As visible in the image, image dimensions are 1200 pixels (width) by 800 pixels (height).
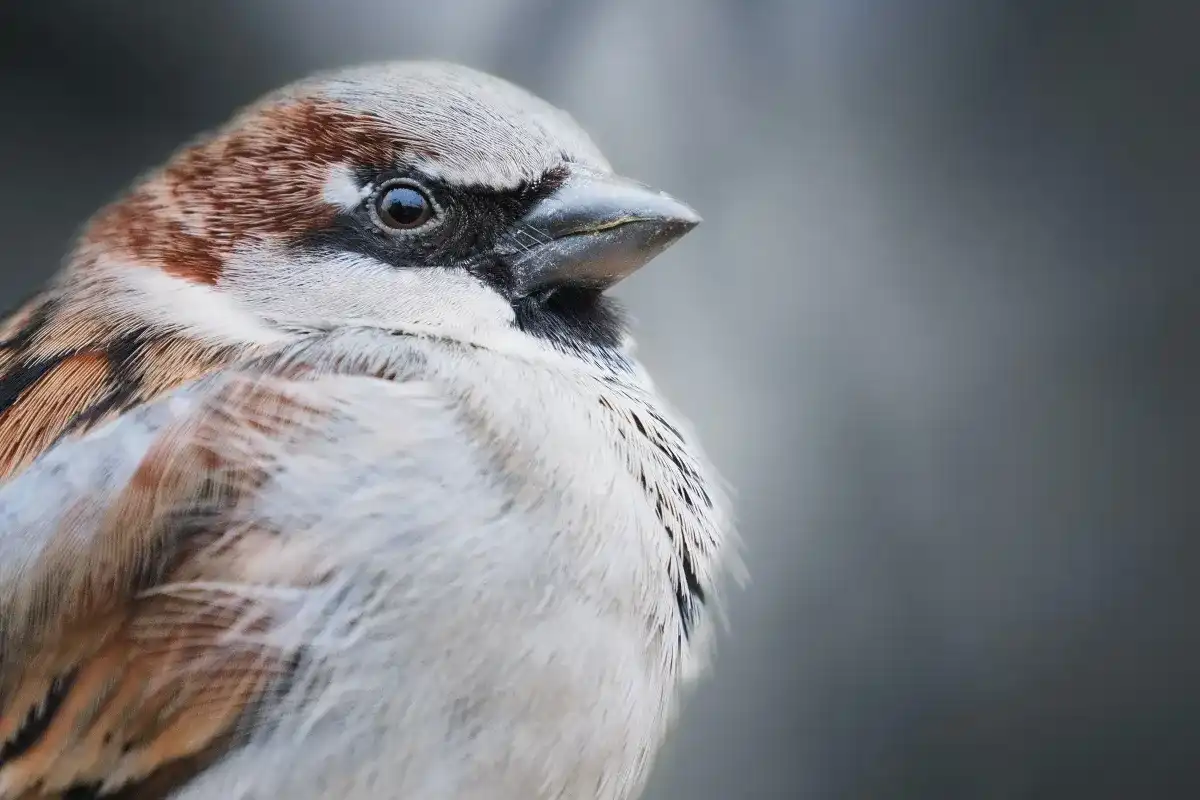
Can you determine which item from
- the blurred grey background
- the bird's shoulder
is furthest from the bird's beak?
the blurred grey background

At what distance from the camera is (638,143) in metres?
0.86

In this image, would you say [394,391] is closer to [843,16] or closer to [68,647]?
[68,647]

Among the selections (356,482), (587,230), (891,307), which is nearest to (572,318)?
(587,230)

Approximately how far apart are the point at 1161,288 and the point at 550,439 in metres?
0.66

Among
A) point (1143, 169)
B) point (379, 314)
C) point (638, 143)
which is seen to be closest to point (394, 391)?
point (379, 314)

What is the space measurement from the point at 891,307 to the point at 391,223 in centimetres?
53

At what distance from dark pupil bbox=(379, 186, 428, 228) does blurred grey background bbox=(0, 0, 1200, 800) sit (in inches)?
14.9

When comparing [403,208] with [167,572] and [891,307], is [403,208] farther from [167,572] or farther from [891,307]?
[891,307]

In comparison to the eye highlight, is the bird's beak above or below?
above

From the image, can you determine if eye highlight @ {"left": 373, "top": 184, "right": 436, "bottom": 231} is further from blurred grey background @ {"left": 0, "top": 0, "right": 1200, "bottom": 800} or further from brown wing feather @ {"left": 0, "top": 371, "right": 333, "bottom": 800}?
blurred grey background @ {"left": 0, "top": 0, "right": 1200, "bottom": 800}

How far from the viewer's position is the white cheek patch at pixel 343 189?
0.49 metres

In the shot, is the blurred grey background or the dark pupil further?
the blurred grey background

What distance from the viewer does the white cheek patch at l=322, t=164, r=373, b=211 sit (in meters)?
0.49

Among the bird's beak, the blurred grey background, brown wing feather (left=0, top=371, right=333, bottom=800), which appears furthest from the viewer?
the blurred grey background
